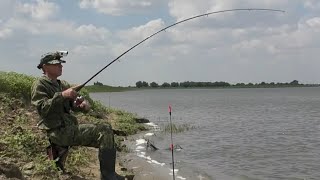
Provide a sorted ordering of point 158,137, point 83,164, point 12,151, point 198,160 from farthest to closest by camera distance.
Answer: point 158,137 < point 198,160 < point 83,164 < point 12,151

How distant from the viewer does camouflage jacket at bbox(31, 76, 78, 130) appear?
6270mm

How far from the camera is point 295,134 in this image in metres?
23.6

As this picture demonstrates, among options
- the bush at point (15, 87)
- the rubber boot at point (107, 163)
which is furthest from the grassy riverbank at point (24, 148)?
the rubber boot at point (107, 163)

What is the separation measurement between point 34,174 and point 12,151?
4.35 ft

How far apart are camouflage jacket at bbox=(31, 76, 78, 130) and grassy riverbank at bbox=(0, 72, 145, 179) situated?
0.74m

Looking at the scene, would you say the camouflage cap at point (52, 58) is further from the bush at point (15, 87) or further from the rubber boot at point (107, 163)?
the bush at point (15, 87)

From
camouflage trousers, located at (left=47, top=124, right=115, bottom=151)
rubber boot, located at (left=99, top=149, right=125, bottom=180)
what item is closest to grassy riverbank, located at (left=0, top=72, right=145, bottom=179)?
camouflage trousers, located at (left=47, top=124, right=115, bottom=151)

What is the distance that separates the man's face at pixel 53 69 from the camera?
6734mm

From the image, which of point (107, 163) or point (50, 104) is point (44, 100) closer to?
point (50, 104)

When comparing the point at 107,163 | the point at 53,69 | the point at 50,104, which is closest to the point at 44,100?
the point at 50,104

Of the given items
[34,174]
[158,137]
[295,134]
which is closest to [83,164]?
[34,174]

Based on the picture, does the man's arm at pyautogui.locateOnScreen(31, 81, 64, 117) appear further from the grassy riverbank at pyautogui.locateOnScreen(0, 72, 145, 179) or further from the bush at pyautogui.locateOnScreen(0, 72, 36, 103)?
the bush at pyautogui.locateOnScreen(0, 72, 36, 103)

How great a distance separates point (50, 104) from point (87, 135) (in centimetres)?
70

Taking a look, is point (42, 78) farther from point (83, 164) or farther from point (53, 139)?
point (83, 164)
